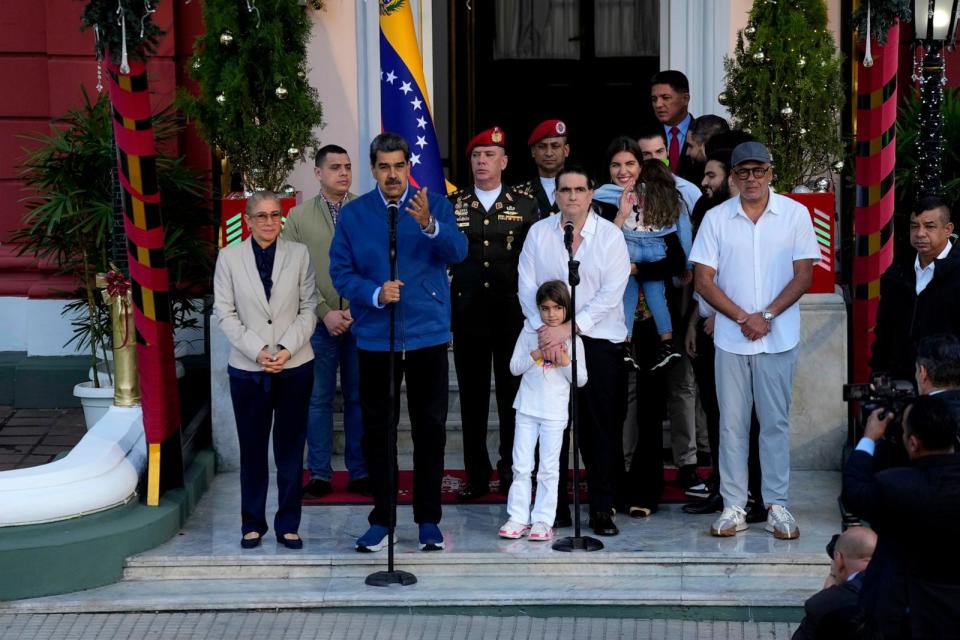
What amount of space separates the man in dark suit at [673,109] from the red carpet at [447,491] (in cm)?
178

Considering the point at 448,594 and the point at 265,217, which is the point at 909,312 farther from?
the point at 265,217

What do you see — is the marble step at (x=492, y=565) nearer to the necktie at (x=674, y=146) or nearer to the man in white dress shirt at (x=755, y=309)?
the man in white dress shirt at (x=755, y=309)

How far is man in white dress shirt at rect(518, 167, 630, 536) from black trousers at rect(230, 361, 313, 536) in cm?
122

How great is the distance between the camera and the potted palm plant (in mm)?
10570

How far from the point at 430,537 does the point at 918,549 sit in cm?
321

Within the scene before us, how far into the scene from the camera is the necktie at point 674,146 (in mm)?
9844

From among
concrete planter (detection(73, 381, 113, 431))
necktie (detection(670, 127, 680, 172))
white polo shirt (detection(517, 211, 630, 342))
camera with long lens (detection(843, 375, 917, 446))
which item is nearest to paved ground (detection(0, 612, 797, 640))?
white polo shirt (detection(517, 211, 630, 342))

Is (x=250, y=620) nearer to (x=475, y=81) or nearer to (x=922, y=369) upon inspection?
(x=922, y=369)

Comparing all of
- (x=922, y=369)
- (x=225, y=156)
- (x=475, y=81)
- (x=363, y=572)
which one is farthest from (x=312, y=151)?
(x=922, y=369)

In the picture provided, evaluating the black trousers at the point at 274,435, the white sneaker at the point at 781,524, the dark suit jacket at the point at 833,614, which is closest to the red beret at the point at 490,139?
the black trousers at the point at 274,435

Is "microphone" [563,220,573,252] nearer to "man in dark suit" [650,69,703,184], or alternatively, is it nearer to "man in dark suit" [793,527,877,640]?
"man in dark suit" [650,69,703,184]

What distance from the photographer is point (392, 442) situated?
8.10 m

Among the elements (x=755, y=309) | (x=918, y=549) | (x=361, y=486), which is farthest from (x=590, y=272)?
(x=918, y=549)

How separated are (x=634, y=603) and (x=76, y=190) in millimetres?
4763
